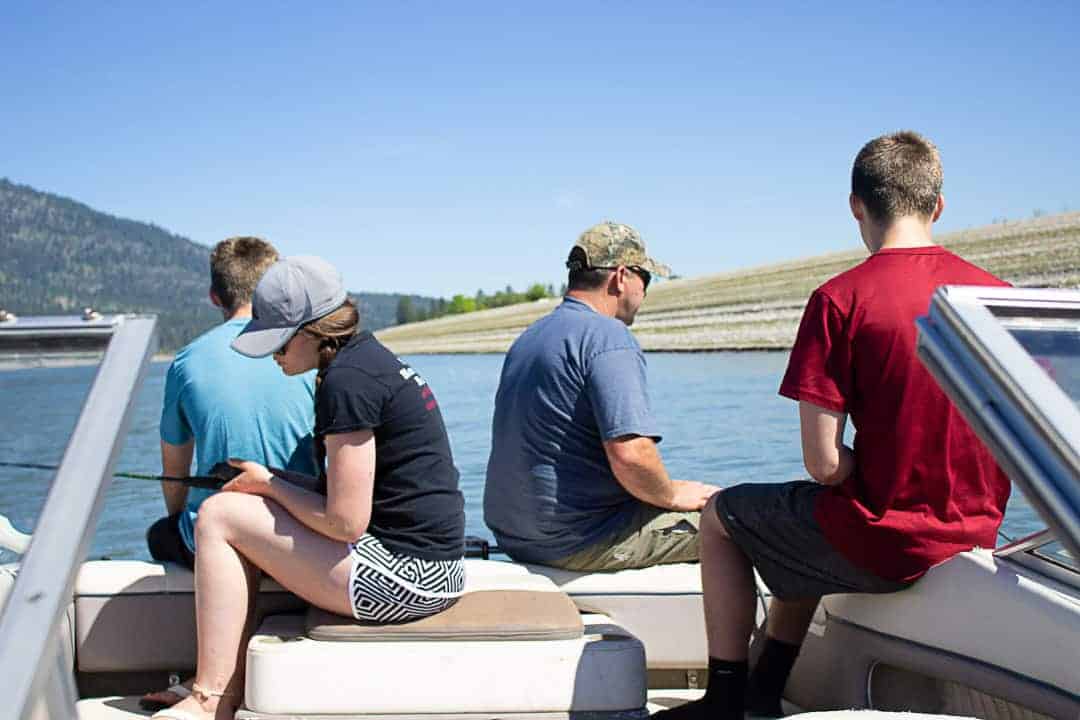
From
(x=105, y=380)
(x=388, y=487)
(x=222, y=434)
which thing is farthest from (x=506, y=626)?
(x=105, y=380)

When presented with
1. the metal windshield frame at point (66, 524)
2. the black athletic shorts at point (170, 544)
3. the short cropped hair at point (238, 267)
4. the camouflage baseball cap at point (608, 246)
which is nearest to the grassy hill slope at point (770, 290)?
the camouflage baseball cap at point (608, 246)

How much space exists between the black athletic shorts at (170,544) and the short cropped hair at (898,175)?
1.94 m

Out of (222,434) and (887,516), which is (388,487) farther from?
(887,516)

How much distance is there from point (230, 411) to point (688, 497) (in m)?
1.22

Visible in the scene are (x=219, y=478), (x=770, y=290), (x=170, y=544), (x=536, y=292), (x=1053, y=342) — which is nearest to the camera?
(x=1053, y=342)

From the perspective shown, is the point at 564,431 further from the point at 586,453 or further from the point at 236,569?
the point at 236,569

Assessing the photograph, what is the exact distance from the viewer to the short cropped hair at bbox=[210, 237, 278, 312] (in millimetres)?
3430

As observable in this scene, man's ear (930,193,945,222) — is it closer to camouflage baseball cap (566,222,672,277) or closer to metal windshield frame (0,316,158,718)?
camouflage baseball cap (566,222,672,277)

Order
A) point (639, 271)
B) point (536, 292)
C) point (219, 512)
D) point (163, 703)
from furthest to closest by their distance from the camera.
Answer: point (536, 292)
point (639, 271)
point (163, 703)
point (219, 512)

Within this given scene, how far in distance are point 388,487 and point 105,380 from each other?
129 centimetres

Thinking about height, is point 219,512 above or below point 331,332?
below

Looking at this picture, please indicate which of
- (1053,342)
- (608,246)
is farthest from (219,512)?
(1053,342)

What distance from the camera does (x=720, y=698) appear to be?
2.56 m

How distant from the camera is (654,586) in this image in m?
3.19
